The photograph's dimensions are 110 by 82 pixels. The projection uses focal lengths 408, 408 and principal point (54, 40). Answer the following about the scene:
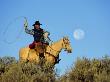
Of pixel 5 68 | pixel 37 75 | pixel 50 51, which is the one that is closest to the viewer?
pixel 37 75

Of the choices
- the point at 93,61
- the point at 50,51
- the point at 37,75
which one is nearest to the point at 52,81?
the point at 37,75

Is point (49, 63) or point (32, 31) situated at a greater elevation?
point (32, 31)

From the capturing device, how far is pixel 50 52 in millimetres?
27469

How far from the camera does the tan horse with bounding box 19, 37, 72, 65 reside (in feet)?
89.6

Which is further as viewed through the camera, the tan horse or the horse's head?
the horse's head

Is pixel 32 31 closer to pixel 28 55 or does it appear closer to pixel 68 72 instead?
pixel 28 55

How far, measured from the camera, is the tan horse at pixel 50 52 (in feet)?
89.6

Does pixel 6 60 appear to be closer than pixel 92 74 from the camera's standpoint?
No

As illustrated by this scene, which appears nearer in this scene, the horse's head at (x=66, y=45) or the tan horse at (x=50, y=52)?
the tan horse at (x=50, y=52)

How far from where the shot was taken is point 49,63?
2612 cm

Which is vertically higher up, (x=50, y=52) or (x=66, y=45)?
(x=66, y=45)

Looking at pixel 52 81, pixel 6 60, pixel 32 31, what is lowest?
pixel 52 81

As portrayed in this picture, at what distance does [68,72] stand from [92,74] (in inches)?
61.2

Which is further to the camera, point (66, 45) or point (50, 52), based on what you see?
point (66, 45)
